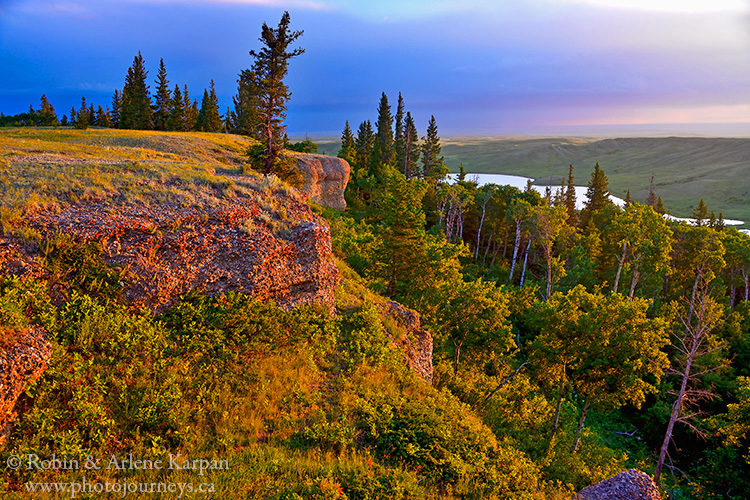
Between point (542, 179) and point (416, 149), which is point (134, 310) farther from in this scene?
point (542, 179)

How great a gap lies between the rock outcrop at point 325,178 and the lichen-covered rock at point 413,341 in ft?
104

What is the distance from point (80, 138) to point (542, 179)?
204m

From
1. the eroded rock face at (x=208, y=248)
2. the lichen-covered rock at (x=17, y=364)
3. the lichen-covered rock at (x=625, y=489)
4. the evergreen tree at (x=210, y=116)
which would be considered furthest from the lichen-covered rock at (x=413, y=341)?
the evergreen tree at (x=210, y=116)

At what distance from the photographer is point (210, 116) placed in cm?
7831

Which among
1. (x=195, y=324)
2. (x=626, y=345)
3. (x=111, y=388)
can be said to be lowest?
(x=626, y=345)

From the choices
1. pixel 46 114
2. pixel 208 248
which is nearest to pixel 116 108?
pixel 46 114

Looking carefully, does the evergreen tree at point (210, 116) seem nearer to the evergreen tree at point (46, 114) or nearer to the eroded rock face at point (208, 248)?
the evergreen tree at point (46, 114)

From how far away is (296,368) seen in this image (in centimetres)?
1040

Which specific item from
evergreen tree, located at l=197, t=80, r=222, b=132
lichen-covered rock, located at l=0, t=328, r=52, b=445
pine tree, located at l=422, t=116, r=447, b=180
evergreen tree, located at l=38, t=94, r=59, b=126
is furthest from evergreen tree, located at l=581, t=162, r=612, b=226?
evergreen tree, located at l=38, t=94, r=59, b=126

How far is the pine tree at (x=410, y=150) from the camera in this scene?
3039 inches

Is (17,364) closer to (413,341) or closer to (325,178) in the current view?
(413,341)

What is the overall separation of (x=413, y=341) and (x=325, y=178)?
1500 inches

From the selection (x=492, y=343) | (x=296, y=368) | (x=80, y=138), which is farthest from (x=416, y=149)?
(x=296, y=368)

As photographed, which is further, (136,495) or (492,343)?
(492,343)
